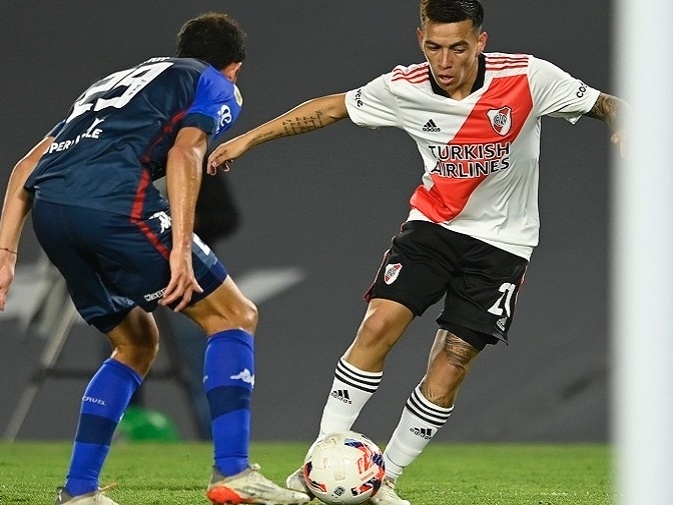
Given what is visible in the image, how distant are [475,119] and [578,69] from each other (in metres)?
4.34

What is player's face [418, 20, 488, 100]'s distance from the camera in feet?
9.91

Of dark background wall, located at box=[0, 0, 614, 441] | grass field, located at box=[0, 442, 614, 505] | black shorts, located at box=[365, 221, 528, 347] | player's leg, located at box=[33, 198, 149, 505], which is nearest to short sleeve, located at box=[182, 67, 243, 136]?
player's leg, located at box=[33, 198, 149, 505]

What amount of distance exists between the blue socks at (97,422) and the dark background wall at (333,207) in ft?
13.5

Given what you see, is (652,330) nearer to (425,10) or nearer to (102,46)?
(425,10)

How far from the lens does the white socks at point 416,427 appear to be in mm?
3180

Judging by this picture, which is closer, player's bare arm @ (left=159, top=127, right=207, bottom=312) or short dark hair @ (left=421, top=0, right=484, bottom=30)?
player's bare arm @ (left=159, top=127, right=207, bottom=312)

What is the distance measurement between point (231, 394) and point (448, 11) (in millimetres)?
1223

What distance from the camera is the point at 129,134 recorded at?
279 cm

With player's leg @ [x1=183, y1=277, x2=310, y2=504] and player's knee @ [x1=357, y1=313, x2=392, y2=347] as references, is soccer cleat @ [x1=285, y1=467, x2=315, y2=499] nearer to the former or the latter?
player's leg @ [x1=183, y1=277, x2=310, y2=504]

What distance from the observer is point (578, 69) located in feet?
23.9

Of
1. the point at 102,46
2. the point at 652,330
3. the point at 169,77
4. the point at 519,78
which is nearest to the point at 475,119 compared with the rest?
the point at 519,78

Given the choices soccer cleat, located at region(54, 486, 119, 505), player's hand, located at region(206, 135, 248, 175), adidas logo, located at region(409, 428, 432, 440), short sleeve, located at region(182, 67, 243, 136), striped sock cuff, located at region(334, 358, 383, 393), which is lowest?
adidas logo, located at region(409, 428, 432, 440)

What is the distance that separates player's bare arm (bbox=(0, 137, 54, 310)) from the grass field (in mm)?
779

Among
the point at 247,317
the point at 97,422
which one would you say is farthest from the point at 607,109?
the point at 97,422
